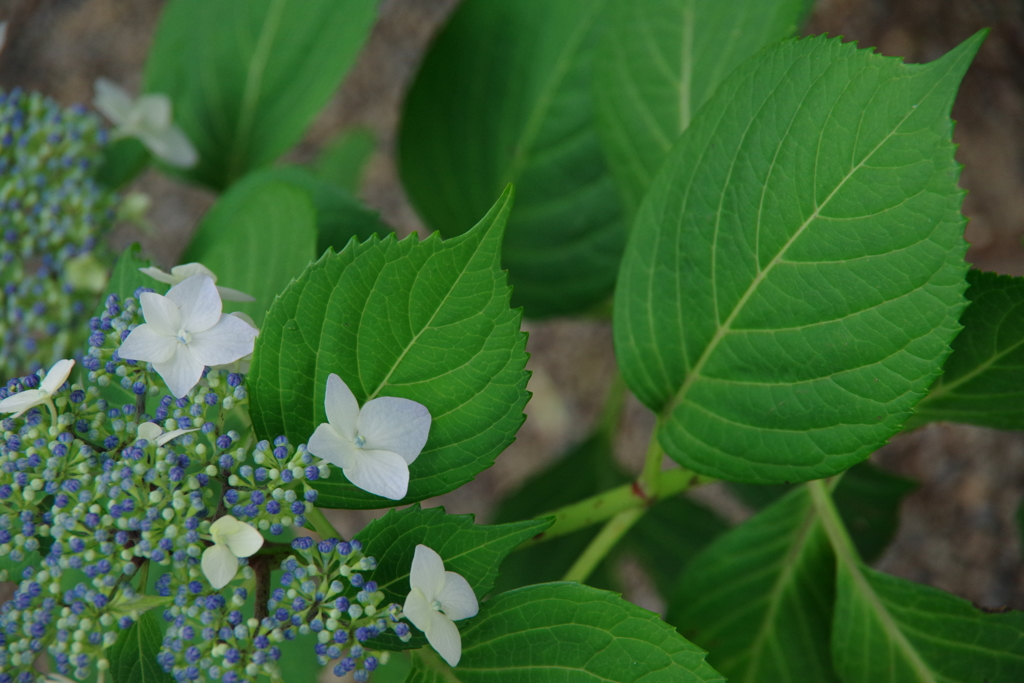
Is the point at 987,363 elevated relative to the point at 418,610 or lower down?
elevated

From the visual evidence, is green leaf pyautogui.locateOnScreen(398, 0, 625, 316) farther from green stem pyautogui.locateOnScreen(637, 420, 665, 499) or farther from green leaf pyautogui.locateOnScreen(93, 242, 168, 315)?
green leaf pyautogui.locateOnScreen(93, 242, 168, 315)

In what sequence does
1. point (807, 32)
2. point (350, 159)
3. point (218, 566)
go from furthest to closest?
point (350, 159) < point (807, 32) < point (218, 566)

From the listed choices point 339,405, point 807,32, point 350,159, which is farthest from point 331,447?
point 807,32

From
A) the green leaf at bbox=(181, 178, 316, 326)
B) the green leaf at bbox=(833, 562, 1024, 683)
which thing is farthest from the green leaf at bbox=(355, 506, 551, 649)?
the green leaf at bbox=(833, 562, 1024, 683)

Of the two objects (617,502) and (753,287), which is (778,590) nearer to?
(617,502)

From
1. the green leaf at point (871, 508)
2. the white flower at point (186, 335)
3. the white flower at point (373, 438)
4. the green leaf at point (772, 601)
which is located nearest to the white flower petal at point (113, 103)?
the white flower at point (186, 335)

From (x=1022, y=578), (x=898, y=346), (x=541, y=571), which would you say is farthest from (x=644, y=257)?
(x=1022, y=578)

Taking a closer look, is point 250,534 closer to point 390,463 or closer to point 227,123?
point 390,463
